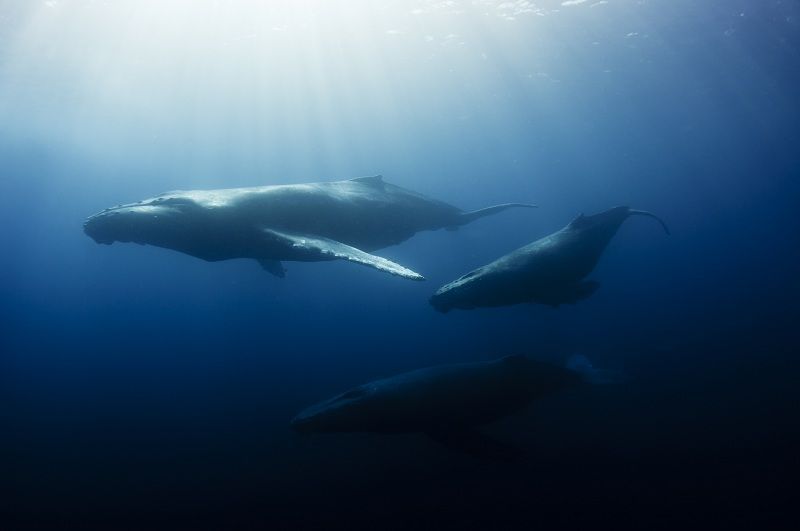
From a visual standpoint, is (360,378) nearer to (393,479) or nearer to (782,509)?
(393,479)

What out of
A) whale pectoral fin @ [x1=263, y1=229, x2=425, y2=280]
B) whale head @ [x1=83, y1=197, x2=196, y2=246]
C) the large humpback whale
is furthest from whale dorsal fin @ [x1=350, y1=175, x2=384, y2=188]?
whale head @ [x1=83, y1=197, x2=196, y2=246]

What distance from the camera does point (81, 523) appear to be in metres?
11.4

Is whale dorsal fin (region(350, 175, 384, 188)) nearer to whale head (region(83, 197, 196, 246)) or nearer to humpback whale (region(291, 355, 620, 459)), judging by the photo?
whale head (region(83, 197, 196, 246))

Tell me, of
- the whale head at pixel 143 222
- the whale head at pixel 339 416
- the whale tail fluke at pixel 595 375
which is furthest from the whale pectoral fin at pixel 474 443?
the whale head at pixel 143 222

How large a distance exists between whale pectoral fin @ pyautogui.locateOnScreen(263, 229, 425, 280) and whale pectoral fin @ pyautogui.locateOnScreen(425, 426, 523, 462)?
9.14 ft

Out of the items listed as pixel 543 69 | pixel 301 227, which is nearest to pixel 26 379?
pixel 301 227

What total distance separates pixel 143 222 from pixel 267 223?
1.92 metres

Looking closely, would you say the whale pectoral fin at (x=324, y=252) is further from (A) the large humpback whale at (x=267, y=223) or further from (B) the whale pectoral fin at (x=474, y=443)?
(B) the whale pectoral fin at (x=474, y=443)

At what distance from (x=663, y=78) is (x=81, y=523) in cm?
5189

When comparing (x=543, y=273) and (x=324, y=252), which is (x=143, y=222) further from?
(x=543, y=273)

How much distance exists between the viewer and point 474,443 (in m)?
7.94

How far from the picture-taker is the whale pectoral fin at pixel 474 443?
792 centimetres

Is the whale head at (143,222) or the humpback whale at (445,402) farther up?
the whale head at (143,222)

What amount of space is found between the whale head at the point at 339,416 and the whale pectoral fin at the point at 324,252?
6.31ft
